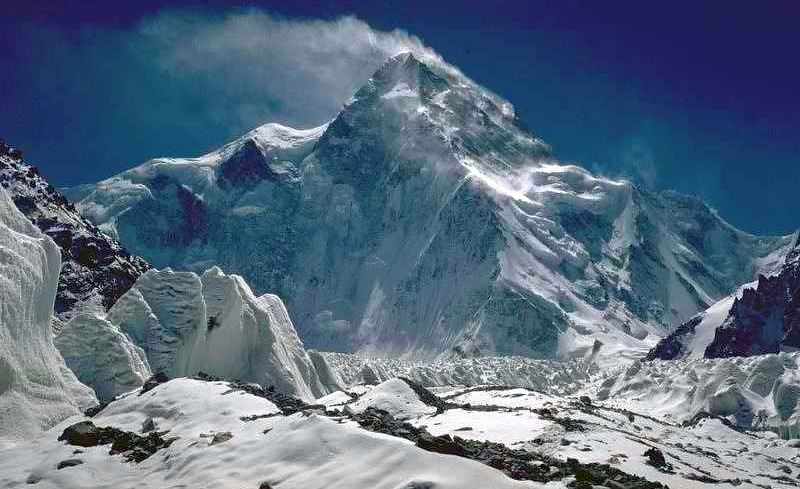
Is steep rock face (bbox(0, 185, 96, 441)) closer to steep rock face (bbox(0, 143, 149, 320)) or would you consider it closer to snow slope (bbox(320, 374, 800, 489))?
snow slope (bbox(320, 374, 800, 489))

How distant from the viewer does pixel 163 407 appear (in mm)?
54125

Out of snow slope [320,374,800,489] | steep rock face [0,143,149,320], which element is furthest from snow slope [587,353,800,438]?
steep rock face [0,143,149,320]

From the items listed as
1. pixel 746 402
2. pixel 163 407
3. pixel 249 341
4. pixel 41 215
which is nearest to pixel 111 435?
pixel 163 407

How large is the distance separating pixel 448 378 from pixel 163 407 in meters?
136

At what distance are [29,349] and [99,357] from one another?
589 inches

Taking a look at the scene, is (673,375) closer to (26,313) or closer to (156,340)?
(156,340)

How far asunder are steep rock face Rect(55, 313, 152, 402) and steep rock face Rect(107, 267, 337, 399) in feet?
35.9

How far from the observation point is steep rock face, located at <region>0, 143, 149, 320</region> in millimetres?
119562

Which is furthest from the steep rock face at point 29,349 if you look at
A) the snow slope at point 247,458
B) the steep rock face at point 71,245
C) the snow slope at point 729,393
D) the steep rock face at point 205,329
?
the snow slope at point 729,393

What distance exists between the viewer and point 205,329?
9006 centimetres

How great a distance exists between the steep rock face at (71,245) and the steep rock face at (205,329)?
26696 mm

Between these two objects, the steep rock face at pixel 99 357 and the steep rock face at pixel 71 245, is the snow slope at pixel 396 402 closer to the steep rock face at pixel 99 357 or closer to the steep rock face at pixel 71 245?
the steep rock face at pixel 99 357

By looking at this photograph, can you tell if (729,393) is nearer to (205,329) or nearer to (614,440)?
(614,440)

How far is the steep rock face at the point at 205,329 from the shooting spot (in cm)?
8594
